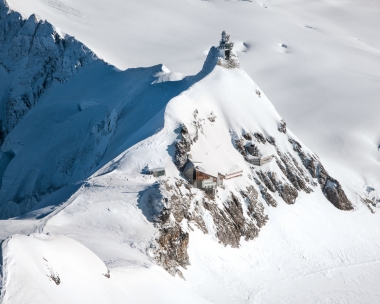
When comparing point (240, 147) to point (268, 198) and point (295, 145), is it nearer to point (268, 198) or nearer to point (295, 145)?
point (268, 198)

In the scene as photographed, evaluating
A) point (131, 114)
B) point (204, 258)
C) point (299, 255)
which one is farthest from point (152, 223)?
point (131, 114)

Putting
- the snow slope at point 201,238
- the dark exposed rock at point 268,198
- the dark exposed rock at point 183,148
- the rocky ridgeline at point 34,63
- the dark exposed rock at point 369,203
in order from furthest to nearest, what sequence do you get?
the rocky ridgeline at point 34,63 < the dark exposed rock at point 369,203 < the dark exposed rock at point 268,198 < the dark exposed rock at point 183,148 < the snow slope at point 201,238

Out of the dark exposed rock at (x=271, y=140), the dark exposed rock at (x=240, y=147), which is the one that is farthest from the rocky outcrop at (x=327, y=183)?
the dark exposed rock at (x=240, y=147)

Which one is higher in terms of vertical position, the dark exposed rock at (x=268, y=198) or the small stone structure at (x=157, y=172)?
the small stone structure at (x=157, y=172)

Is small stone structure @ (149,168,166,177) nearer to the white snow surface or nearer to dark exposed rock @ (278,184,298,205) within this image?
the white snow surface

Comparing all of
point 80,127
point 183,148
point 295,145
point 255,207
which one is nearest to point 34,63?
point 80,127

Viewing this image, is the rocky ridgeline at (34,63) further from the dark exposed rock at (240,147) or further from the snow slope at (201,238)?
the dark exposed rock at (240,147)
